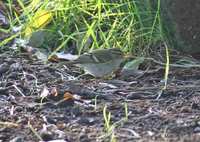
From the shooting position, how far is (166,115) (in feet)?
7.16

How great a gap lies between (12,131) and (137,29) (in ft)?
3.64

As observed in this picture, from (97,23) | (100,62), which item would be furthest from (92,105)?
(97,23)

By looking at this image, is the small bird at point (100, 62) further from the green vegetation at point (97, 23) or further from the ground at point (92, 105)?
the green vegetation at point (97, 23)

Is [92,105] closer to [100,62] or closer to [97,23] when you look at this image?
[100,62]

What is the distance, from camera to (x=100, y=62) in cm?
268

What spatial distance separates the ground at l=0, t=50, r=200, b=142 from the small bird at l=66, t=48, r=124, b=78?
0.04 m

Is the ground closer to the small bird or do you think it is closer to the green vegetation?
the small bird

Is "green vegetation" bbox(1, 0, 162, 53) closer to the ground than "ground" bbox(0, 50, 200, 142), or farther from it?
farther from it

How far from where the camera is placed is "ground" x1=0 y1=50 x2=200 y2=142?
80.0 inches

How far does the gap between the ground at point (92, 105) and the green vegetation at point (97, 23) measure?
19 cm

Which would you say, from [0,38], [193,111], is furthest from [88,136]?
[0,38]

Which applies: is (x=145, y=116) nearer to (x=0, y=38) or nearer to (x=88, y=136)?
(x=88, y=136)

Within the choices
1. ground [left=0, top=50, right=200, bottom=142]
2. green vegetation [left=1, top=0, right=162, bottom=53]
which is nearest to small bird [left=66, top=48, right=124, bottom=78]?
ground [left=0, top=50, right=200, bottom=142]

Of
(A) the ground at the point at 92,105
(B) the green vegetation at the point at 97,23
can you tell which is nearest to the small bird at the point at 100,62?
(A) the ground at the point at 92,105
